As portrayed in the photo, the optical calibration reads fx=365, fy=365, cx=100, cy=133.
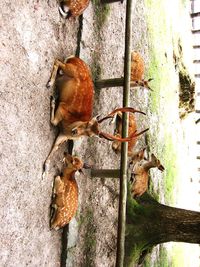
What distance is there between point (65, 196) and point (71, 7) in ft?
4.57

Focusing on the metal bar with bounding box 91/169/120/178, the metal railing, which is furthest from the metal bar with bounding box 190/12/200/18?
the metal bar with bounding box 91/169/120/178

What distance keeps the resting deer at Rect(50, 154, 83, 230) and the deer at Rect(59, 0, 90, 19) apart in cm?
108

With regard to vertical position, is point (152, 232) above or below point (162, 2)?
below

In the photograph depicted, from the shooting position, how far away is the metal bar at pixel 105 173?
298cm

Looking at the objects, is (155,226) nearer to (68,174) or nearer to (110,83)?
(68,174)

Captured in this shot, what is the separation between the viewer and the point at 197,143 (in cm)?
866

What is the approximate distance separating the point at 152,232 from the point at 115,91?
144 centimetres

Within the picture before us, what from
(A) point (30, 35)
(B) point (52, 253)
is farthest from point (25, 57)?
(B) point (52, 253)

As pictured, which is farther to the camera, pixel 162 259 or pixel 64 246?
pixel 162 259

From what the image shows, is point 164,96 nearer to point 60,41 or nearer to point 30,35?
point 60,41

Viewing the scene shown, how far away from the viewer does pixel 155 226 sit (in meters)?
3.49

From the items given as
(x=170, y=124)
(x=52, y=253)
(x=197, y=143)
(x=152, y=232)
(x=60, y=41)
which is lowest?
Answer: (x=52, y=253)

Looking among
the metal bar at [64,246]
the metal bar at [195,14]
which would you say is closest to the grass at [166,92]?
the metal bar at [195,14]

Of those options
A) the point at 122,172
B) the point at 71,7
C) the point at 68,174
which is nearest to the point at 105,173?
the point at 122,172
